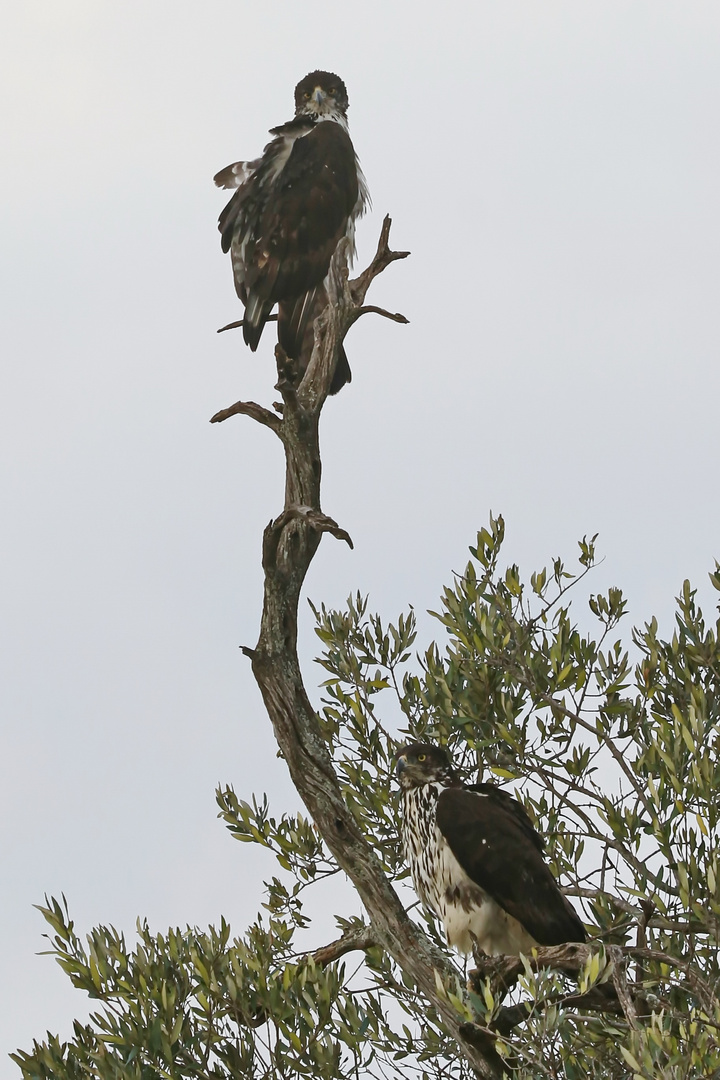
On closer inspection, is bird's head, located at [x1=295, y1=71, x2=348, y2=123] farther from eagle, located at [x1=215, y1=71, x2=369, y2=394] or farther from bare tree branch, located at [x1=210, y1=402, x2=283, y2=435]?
bare tree branch, located at [x1=210, y1=402, x2=283, y2=435]

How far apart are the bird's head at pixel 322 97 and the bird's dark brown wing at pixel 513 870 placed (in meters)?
5.90

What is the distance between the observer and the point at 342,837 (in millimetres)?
5707

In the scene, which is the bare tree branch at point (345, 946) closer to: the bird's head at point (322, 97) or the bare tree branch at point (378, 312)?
the bare tree branch at point (378, 312)

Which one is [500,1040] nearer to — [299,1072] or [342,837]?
[342,837]

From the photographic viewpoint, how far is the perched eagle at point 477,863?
6508 millimetres

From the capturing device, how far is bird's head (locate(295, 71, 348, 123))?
32.3ft

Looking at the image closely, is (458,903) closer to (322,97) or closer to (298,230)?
(298,230)

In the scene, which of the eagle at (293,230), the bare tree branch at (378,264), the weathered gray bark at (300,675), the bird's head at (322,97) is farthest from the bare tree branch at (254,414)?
the bird's head at (322,97)

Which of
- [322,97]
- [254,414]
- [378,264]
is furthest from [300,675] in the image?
[322,97]

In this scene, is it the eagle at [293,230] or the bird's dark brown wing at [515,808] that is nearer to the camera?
the bird's dark brown wing at [515,808]

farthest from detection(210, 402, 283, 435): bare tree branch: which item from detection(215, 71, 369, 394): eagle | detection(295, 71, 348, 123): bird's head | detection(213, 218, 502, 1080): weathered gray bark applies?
detection(295, 71, 348, 123): bird's head

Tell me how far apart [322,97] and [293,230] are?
1788 millimetres

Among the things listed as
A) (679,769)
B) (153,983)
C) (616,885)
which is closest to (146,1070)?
(153,983)

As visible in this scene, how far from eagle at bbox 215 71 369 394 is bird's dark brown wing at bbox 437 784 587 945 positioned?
3.17m
